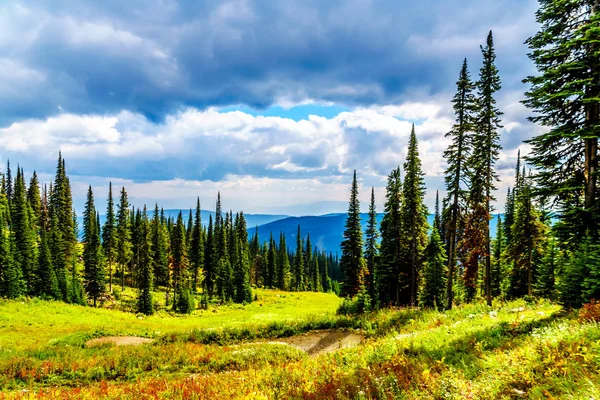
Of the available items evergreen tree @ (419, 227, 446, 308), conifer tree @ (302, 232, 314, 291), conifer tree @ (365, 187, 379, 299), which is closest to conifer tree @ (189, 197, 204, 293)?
conifer tree @ (302, 232, 314, 291)

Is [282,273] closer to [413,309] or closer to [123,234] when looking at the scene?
[123,234]

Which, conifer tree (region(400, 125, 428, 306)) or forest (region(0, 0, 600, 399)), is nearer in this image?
forest (region(0, 0, 600, 399))

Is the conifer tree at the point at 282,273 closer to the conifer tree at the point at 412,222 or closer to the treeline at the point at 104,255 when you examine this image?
the treeline at the point at 104,255

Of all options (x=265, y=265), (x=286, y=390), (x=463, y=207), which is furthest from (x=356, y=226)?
(x=265, y=265)

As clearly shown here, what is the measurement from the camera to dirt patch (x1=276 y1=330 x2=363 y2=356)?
1764cm

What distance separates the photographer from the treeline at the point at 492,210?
39.8ft

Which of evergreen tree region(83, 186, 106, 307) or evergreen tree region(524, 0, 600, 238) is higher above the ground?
evergreen tree region(524, 0, 600, 238)

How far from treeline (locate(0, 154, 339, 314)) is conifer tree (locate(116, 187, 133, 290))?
0.58 feet

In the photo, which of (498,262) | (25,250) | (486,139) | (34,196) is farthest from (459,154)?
(34,196)

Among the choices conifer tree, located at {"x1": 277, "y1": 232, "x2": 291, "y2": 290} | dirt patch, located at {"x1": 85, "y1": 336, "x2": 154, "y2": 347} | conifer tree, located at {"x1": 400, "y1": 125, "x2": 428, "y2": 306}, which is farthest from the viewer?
conifer tree, located at {"x1": 277, "y1": 232, "x2": 291, "y2": 290}

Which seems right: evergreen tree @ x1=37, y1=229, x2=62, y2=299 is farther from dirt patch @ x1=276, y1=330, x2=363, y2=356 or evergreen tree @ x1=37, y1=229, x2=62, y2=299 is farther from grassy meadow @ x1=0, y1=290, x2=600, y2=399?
dirt patch @ x1=276, y1=330, x2=363, y2=356

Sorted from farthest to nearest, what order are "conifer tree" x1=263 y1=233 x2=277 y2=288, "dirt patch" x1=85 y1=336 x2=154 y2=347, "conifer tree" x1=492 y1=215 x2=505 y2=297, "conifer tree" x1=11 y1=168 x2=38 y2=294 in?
"conifer tree" x1=263 y1=233 x2=277 y2=288 < "conifer tree" x1=492 y1=215 x2=505 y2=297 < "conifer tree" x1=11 y1=168 x2=38 y2=294 < "dirt patch" x1=85 y1=336 x2=154 y2=347

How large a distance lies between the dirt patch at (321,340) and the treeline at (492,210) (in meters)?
7.71

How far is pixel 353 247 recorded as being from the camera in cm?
4194
